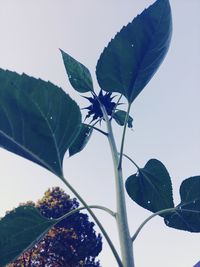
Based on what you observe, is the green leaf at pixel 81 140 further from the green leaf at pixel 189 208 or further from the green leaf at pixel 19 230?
the green leaf at pixel 189 208

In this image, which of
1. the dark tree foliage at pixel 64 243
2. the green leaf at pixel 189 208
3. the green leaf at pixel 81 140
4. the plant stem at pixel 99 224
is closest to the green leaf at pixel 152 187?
the green leaf at pixel 189 208

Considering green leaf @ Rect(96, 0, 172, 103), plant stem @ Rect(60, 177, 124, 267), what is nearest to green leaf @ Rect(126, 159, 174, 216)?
green leaf @ Rect(96, 0, 172, 103)

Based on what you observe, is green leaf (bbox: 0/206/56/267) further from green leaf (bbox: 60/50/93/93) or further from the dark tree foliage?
the dark tree foliage

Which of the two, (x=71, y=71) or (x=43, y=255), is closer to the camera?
(x=71, y=71)

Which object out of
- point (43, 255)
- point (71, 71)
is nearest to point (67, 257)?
point (43, 255)

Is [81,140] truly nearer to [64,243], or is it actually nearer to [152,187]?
[152,187]

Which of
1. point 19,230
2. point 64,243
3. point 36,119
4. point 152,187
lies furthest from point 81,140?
point 64,243

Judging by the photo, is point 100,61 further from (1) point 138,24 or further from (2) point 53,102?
(2) point 53,102
